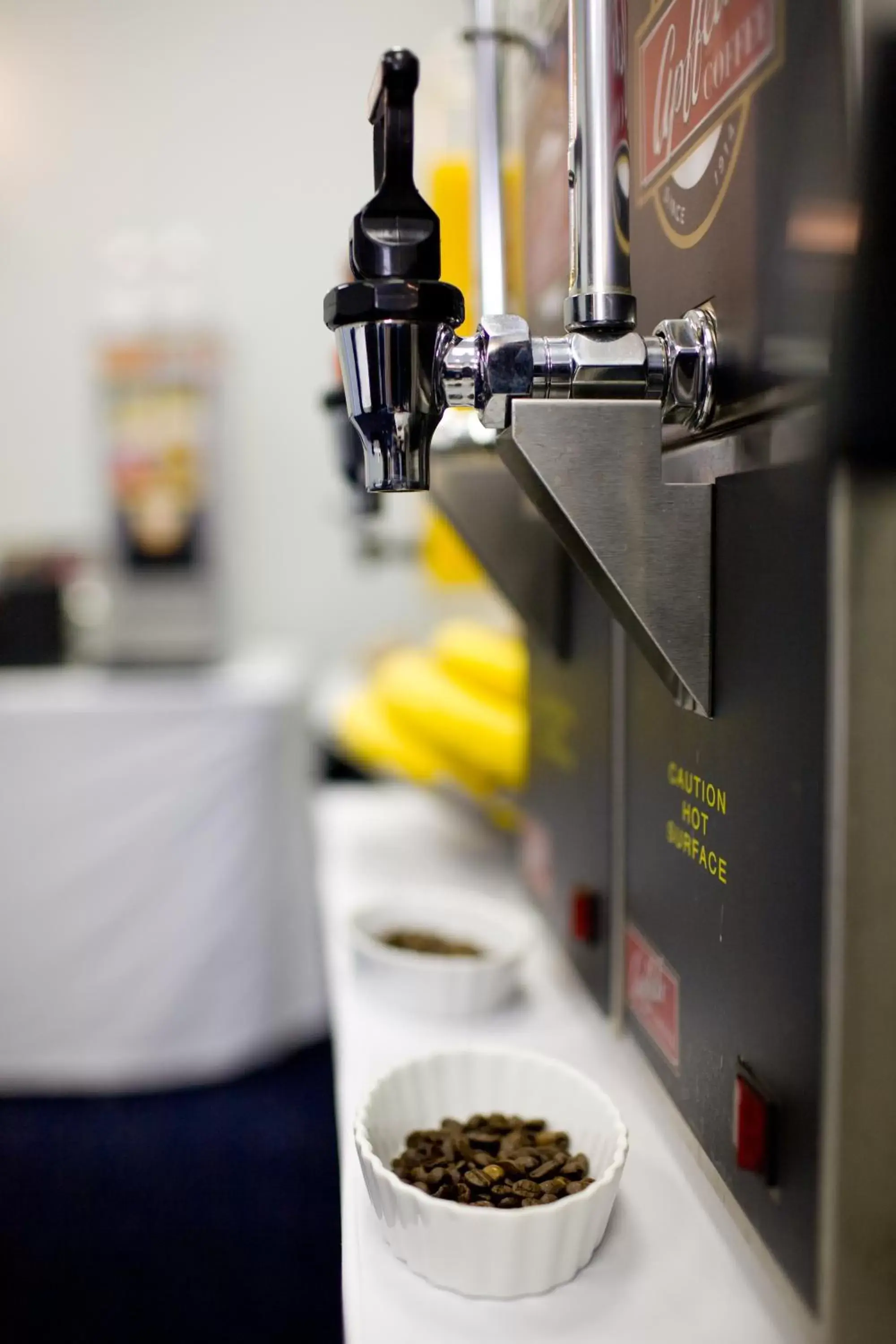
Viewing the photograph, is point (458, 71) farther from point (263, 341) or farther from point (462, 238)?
point (263, 341)

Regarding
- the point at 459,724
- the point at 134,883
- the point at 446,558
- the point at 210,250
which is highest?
the point at 210,250

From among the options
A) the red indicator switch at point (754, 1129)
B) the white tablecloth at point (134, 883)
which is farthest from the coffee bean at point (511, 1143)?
the white tablecloth at point (134, 883)

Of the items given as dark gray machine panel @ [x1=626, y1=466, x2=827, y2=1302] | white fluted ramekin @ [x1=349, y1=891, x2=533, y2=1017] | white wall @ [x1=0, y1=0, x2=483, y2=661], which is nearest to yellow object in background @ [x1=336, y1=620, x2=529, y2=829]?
white fluted ramekin @ [x1=349, y1=891, x2=533, y2=1017]

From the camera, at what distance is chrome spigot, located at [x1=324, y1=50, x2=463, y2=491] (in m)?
0.40

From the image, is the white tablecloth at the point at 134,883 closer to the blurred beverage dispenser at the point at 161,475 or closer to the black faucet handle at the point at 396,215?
the blurred beverage dispenser at the point at 161,475

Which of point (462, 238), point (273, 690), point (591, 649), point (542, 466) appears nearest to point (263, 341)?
point (273, 690)

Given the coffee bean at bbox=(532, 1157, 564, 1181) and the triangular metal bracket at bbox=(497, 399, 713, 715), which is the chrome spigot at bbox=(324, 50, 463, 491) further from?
the coffee bean at bbox=(532, 1157, 564, 1181)

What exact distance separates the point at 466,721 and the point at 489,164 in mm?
505

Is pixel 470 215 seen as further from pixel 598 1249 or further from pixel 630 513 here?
pixel 598 1249

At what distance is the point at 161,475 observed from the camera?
211cm

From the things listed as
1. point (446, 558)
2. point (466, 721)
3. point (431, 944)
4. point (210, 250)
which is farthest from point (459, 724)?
point (210, 250)

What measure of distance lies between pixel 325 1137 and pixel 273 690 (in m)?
0.70

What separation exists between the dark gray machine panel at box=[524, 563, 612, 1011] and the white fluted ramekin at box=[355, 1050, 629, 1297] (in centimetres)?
14

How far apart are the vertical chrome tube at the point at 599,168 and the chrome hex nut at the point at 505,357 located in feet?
0.08
